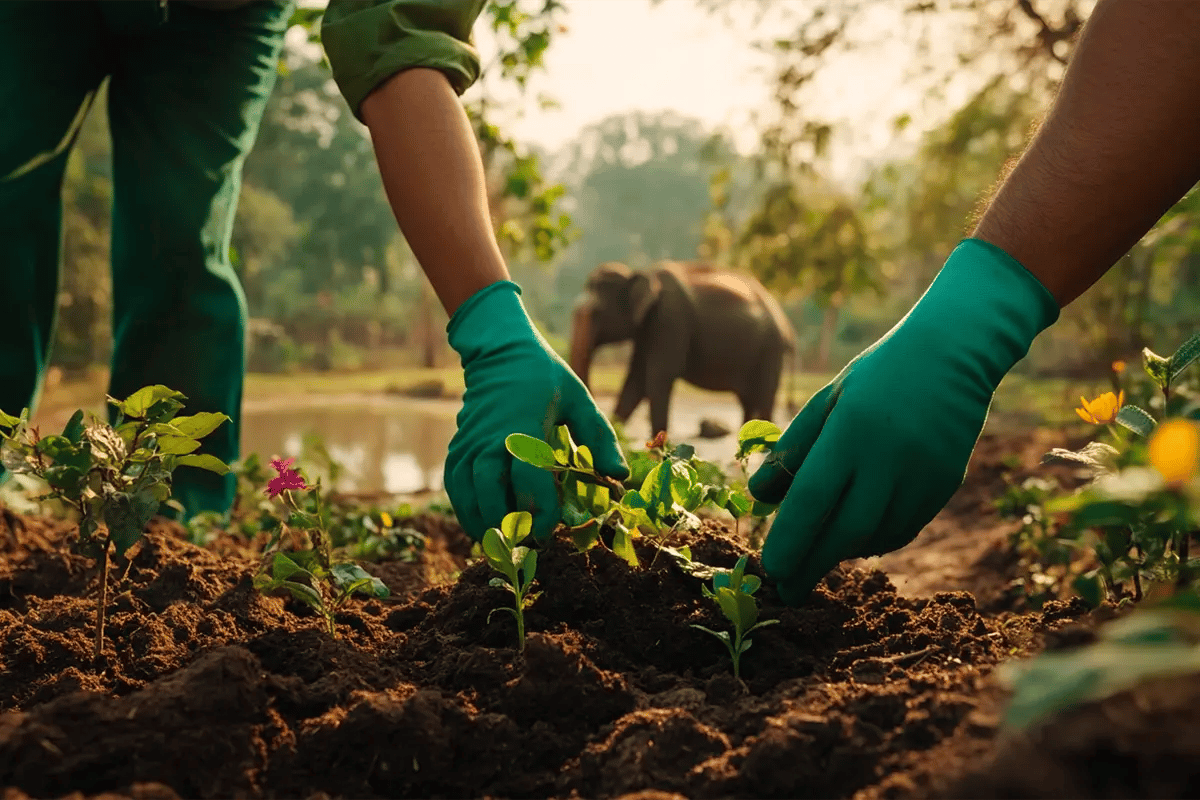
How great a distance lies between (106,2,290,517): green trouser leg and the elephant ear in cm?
538

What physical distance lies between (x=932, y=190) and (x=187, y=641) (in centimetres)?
1005

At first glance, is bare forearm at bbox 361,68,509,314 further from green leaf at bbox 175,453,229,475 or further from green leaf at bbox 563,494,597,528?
green leaf at bbox 175,453,229,475

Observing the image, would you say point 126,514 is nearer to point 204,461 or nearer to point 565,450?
point 204,461

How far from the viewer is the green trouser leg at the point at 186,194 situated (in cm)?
274

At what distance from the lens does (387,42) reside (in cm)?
200

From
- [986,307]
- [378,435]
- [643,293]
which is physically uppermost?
[643,293]

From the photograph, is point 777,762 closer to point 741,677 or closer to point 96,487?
point 741,677

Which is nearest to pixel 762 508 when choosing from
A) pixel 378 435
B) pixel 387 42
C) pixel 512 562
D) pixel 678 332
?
pixel 512 562

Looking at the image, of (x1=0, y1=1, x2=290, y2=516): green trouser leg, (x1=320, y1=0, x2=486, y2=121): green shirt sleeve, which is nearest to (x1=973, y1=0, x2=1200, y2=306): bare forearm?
(x1=320, y1=0, x2=486, y2=121): green shirt sleeve

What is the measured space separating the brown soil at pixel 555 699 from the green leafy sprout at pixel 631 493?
0.25 ft

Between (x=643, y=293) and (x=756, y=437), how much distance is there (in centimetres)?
665

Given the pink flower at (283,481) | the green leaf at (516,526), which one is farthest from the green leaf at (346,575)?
the green leaf at (516,526)

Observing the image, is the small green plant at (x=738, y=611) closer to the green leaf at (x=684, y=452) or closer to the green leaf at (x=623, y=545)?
the green leaf at (x=623, y=545)

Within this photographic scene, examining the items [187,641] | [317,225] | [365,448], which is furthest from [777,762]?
[317,225]
